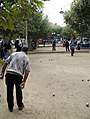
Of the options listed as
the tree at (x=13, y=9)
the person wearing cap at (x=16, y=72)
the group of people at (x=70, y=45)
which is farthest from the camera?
the group of people at (x=70, y=45)

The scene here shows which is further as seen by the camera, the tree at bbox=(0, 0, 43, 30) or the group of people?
the group of people

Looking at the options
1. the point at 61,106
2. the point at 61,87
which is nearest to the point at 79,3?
the point at 61,87

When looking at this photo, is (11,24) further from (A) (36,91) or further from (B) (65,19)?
(B) (65,19)

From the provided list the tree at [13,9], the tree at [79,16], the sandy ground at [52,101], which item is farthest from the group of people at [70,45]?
the tree at [13,9]

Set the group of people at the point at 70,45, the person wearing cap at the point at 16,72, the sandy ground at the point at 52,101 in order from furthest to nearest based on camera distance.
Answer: the group of people at the point at 70,45 → the person wearing cap at the point at 16,72 → the sandy ground at the point at 52,101

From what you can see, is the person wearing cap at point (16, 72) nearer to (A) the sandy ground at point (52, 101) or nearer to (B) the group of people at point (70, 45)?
(A) the sandy ground at point (52, 101)

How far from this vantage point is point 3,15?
248 centimetres

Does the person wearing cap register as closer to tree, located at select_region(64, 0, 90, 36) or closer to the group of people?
the group of people

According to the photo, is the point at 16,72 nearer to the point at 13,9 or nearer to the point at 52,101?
the point at 52,101

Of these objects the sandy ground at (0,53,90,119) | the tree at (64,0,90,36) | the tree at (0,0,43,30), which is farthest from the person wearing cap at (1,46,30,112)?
the tree at (64,0,90,36)

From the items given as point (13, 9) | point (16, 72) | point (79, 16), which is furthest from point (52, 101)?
point (79, 16)

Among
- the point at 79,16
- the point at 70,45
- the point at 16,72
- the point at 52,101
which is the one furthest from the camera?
the point at 79,16

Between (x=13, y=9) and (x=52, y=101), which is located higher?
(x=13, y=9)

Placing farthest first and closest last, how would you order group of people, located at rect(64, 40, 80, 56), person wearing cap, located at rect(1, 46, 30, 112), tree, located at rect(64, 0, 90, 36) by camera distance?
tree, located at rect(64, 0, 90, 36) → group of people, located at rect(64, 40, 80, 56) → person wearing cap, located at rect(1, 46, 30, 112)
